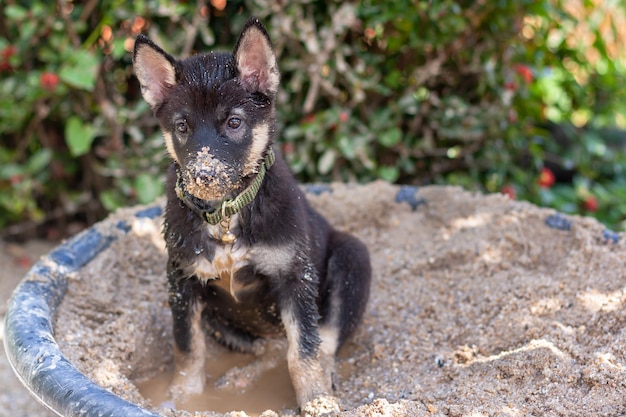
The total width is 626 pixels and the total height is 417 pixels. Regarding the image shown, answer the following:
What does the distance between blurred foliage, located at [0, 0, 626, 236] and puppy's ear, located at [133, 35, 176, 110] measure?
190 centimetres

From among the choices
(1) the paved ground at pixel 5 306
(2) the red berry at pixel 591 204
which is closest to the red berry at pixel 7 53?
(1) the paved ground at pixel 5 306

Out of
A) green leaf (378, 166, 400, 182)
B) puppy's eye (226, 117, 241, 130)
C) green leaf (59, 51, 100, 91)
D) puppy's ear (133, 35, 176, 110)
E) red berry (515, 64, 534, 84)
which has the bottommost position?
green leaf (378, 166, 400, 182)

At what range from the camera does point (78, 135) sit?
530cm

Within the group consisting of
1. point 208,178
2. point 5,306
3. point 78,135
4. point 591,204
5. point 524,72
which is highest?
point 208,178

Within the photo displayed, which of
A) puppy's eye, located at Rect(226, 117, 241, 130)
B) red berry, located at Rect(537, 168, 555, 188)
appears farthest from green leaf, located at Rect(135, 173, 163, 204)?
red berry, located at Rect(537, 168, 555, 188)

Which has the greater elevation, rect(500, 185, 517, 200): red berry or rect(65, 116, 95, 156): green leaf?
rect(65, 116, 95, 156): green leaf

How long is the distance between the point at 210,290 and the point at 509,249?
1759 mm

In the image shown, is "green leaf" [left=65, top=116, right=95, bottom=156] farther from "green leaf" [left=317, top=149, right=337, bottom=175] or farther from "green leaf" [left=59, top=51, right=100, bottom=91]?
"green leaf" [left=317, top=149, right=337, bottom=175]

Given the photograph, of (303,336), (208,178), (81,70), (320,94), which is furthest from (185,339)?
(320,94)

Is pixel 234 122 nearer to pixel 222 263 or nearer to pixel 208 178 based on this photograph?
pixel 208 178

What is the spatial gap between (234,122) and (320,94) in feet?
8.35

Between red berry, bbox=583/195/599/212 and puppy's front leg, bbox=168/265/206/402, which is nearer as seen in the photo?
puppy's front leg, bbox=168/265/206/402

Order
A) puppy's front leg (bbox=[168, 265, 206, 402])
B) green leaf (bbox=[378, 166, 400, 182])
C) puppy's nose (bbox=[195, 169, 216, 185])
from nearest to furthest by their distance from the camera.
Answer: puppy's nose (bbox=[195, 169, 216, 185]) < puppy's front leg (bbox=[168, 265, 206, 402]) < green leaf (bbox=[378, 166, 400, 182])

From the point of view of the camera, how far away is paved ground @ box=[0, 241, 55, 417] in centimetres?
436
